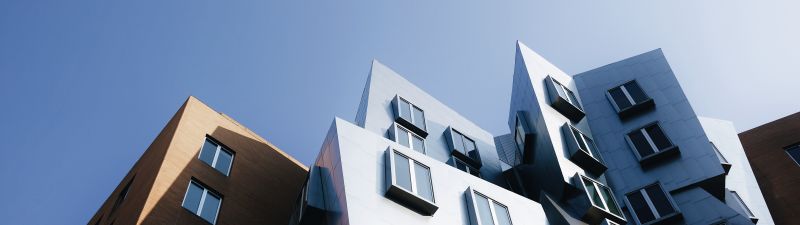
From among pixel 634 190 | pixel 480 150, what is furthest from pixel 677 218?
pixel 480 150

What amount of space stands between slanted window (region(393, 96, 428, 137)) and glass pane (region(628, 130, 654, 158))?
1034 cm

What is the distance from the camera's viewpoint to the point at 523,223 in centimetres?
2391

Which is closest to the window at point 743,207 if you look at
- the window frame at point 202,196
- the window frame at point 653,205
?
the window frame at point 653,205

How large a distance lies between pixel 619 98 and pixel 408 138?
38.5 ft

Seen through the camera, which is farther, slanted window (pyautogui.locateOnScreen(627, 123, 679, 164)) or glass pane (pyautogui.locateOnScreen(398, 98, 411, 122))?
glass pane (pyautogui.locateOnScreen(398, 98, 411, 122))

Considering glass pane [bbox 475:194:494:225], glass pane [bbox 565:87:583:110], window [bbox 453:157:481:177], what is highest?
glass pane [bbox 565:87:583:110]

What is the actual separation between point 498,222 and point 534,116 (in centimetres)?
1113

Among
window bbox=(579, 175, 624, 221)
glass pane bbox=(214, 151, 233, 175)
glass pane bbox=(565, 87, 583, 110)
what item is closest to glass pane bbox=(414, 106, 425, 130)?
glass pane bbox=(565, 87, 583, 110)

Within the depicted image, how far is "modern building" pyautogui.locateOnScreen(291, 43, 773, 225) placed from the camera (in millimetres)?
21781

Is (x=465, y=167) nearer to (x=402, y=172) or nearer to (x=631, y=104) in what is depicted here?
(x=631, y=104)

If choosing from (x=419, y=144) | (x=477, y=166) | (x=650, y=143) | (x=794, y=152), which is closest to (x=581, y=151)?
(x=650, y=143)

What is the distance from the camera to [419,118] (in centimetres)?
3475

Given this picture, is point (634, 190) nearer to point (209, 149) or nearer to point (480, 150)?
point (480, 150)

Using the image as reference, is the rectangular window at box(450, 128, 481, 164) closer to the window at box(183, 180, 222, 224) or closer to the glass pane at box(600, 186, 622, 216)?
the glass pane at box(600, 186, 622, 216)
